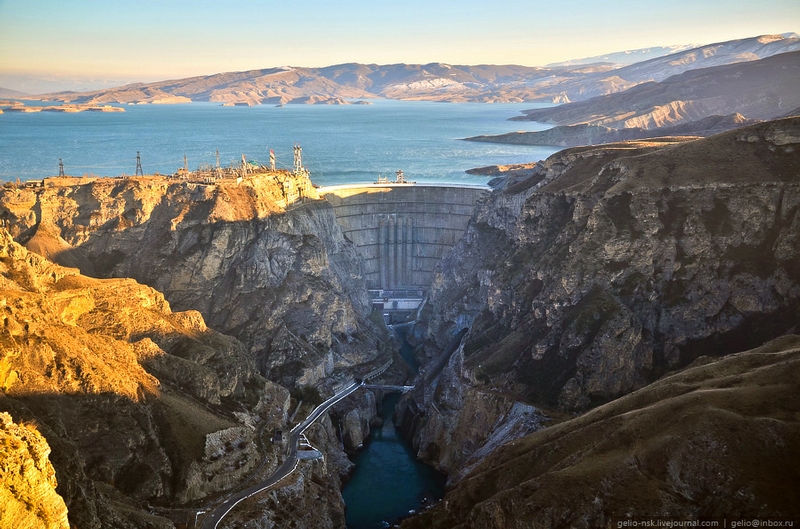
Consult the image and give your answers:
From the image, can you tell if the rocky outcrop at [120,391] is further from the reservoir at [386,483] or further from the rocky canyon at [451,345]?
the reservoir at [386,483]

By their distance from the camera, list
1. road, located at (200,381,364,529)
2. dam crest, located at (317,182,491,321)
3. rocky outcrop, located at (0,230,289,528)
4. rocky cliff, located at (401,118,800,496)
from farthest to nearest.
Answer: dam crest, located at (317,182,491,321), rocky cliff, located at (401,118,800,496), road, located at (200,381,364,529), rocky outcrop, located at (0,230,289,528)

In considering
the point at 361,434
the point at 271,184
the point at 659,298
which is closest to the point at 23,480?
the point at 361,434

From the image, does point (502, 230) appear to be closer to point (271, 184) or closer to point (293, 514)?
point (271, 184)

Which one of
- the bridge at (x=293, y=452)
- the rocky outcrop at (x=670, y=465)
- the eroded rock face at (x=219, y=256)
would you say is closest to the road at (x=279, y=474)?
the bridge at (x=293, y=452)

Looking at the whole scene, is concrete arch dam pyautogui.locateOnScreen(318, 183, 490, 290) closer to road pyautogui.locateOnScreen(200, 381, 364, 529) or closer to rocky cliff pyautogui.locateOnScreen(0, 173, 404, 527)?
rocky cliff pyautogui.locateOnScreen(0, 173, 404, 527)

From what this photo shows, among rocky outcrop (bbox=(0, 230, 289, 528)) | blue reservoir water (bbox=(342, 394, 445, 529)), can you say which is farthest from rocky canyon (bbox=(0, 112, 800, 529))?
blue reservoir water (bbox=(342, 394, 445, 529))

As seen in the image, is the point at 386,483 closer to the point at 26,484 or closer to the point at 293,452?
the point at 293,452

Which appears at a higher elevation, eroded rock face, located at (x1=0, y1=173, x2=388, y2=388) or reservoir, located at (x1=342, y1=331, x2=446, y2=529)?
eroded rock face, located at (x1=0, y1=173, x2=388, y2=388)
